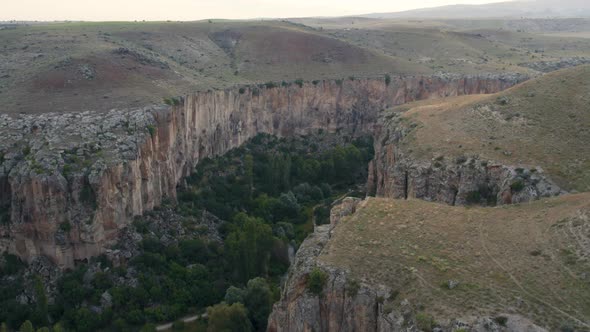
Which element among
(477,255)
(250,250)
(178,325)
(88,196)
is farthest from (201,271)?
(477,255)

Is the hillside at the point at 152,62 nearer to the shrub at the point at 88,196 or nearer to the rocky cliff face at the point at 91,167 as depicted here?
the rocky cliff face at the point at 91,167

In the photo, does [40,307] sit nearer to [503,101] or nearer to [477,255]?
[477,255]

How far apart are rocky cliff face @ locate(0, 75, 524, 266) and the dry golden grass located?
27.7 m

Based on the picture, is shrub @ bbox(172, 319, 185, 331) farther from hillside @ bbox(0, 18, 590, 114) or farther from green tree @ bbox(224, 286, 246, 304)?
hillside @ bbox(0, 18, 590, 114)

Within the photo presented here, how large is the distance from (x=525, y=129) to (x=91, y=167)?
4206cm

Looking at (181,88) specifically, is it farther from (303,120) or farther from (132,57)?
(303,120)

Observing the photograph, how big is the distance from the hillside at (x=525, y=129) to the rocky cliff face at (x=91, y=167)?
91.4 feet

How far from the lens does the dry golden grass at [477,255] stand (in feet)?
87.5

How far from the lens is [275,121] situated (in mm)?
95062

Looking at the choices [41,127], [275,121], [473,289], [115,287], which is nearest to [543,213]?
[473,289]

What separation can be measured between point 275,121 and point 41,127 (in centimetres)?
4338

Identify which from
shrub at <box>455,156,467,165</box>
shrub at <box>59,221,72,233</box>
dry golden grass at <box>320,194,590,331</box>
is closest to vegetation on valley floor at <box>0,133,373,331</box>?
shrub at <box>59,221,72,233</box>

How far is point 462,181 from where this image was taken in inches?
1874

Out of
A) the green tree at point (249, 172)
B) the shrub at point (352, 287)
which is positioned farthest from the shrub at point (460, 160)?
the green tree at point (249, 172)
